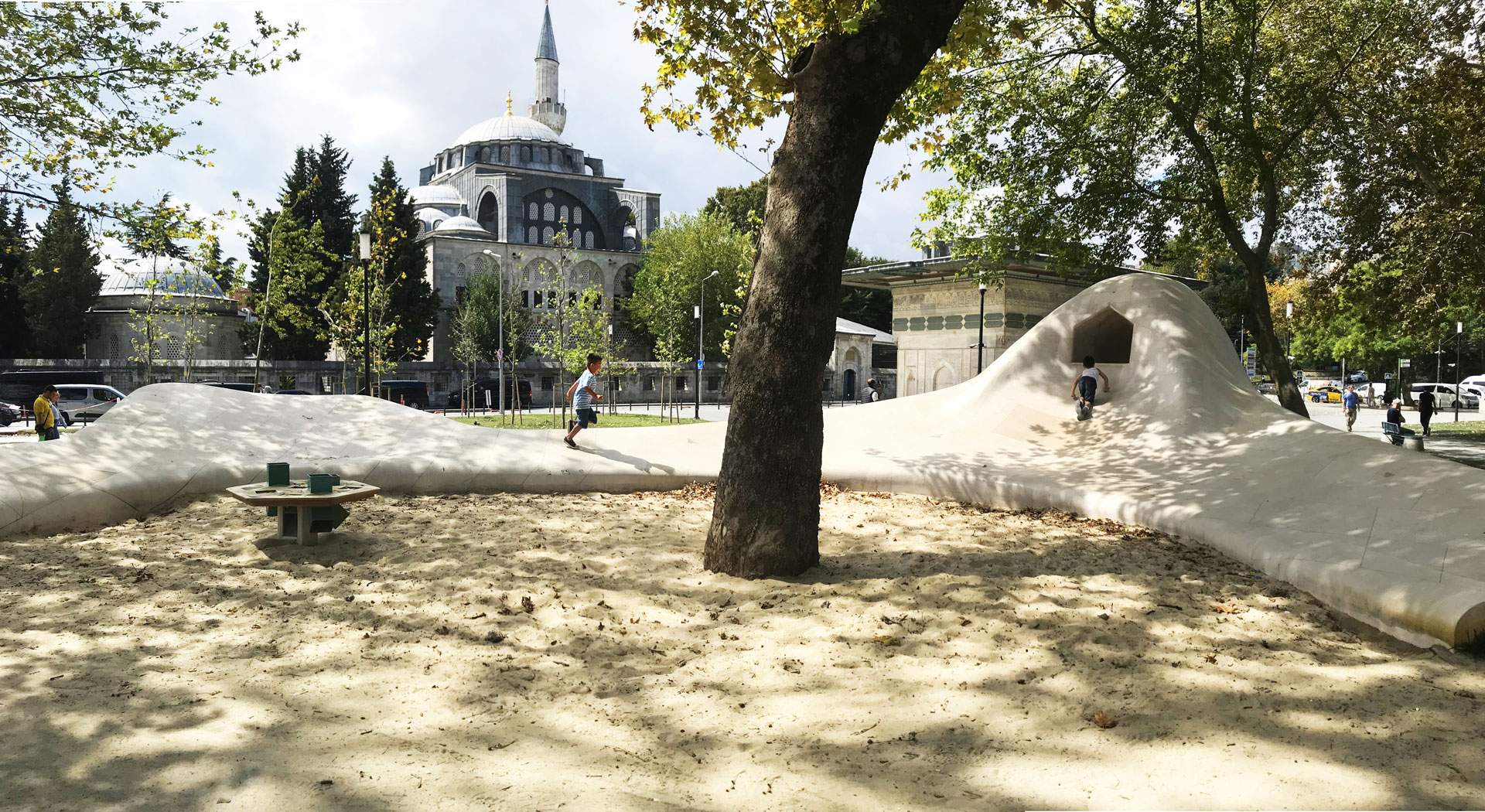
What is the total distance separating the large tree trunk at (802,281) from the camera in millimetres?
6762

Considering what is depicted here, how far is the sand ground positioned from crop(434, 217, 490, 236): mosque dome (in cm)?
6264

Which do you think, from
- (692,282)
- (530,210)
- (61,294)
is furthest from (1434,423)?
(530,210)

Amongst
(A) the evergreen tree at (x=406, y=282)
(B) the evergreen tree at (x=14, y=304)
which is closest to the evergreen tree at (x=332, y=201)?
(A) the evergreen tree at (x=406, y=282)

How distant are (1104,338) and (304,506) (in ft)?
40.3

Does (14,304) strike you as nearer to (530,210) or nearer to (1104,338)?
(530,210)

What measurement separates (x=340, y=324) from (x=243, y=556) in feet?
90.0

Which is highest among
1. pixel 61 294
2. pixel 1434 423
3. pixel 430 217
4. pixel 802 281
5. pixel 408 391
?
pixel 430 217

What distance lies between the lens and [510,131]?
81.1 meters

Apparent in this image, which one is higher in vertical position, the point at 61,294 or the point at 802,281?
the point at 61,294

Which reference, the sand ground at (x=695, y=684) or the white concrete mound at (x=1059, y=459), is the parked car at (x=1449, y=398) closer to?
the white concrete mound at (x=1059, y=459)

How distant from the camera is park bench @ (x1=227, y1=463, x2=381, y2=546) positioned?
791 centimetres

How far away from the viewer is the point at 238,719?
441 centimetres

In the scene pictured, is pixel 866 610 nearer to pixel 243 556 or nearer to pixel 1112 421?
pixel 243 556

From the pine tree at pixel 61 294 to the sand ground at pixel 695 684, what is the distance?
143ft
